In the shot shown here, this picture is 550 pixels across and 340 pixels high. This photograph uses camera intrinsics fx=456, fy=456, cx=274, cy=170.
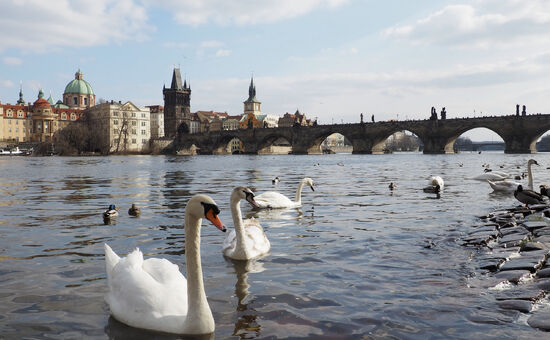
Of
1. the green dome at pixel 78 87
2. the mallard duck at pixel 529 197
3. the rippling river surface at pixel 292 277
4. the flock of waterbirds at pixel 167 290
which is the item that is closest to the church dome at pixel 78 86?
the green dome at pixel 78 87

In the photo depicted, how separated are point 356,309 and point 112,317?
2348 mm

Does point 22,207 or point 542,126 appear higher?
point 542,126

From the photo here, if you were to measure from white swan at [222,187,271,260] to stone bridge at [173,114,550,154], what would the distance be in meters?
80.5

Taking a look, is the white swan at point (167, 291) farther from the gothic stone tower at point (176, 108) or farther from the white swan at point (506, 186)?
the gothic stone tower at point (176, 108)

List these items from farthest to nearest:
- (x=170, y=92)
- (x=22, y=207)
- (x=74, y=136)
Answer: (x=170, y=92)
(x=74, y=136)
(x=22, y=207)

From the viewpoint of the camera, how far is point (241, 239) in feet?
20.7

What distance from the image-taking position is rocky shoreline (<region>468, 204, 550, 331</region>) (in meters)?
4.45

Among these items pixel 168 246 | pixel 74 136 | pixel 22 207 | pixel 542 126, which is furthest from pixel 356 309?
pixel 74 136

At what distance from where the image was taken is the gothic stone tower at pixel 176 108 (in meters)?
161

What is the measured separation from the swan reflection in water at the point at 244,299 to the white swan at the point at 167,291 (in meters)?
0.39

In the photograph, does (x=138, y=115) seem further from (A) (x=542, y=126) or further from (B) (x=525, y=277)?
(B) (x=525, y=277)

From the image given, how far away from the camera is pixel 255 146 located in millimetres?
116688

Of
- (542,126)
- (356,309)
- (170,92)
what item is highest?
(170,92)

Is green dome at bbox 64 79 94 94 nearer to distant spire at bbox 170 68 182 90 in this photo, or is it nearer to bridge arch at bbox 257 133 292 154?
distant spire at bbox 170 68 182 90
